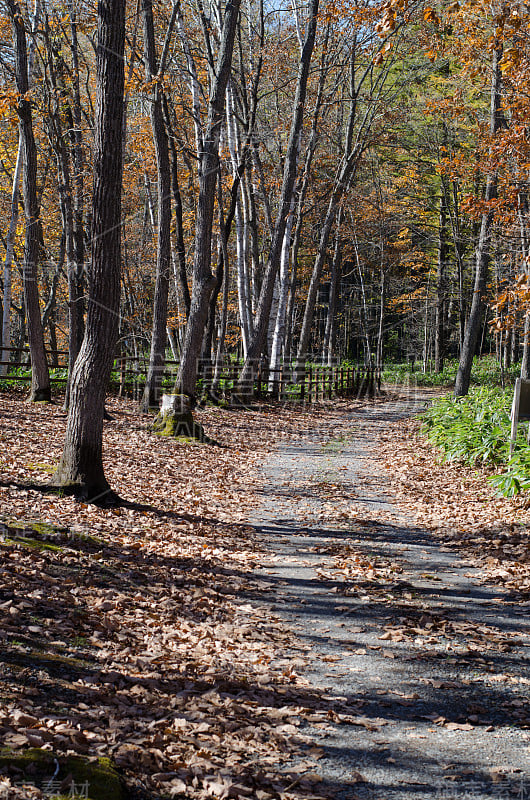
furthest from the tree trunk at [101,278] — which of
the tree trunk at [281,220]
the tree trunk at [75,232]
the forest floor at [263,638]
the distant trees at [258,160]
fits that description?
the tree trunk at [281,220]

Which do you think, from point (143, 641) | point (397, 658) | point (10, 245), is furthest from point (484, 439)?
point (10, 245)

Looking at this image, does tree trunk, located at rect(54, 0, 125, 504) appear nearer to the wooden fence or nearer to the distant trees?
the distant trees

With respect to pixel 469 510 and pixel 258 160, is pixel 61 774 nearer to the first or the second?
pixel 469 510

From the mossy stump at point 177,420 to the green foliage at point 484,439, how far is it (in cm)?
500

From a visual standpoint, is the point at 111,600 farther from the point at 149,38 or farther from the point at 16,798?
the point at 149,38

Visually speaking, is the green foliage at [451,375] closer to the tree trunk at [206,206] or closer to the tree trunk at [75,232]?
the tree trunk at [206,206]

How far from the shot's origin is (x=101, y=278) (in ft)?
25.0

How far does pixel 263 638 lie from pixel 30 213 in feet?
40.5

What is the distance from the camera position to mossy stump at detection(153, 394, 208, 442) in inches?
525

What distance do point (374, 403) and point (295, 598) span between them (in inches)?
912

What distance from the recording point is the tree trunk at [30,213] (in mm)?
13969

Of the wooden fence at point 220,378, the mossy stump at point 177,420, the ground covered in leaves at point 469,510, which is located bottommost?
the ground covered in leaves at point 469,510

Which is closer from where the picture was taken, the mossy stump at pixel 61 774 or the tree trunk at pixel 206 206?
the mossy stump at pixel 61 774

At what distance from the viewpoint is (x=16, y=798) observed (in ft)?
8.36
